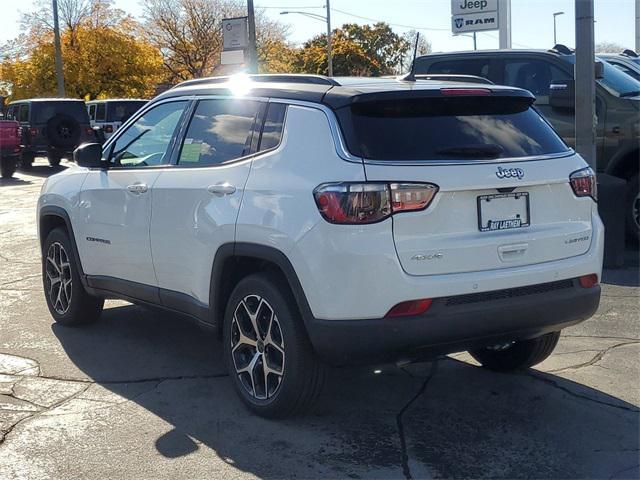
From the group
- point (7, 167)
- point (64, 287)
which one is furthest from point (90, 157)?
point (7, 167)

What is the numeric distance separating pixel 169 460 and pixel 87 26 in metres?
43.0

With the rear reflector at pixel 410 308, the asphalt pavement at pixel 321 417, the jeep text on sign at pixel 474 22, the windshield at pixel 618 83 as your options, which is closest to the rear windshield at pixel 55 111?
the jeep text on sign at pixel 474 22

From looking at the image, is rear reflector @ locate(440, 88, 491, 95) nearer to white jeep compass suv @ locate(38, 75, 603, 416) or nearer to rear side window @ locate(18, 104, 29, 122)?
white jeep compass suv @ locate(38, 75, 603, 416)

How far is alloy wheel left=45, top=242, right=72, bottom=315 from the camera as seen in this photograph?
644 centimetres

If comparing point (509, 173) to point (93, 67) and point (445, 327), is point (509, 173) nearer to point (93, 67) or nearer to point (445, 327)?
point (445, 327)

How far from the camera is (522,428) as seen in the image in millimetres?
4336

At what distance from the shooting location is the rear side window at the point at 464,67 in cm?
1000

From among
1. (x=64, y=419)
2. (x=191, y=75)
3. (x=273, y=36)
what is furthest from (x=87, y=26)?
(x=64, y=419)

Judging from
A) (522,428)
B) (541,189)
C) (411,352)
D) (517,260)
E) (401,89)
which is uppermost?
(401,89)

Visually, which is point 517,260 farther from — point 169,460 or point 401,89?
point 169,460

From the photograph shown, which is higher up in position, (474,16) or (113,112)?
(474,16)

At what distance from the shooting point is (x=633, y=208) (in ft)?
29.6

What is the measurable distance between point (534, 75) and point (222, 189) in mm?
6087

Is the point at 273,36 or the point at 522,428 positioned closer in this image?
the point at 522,428
